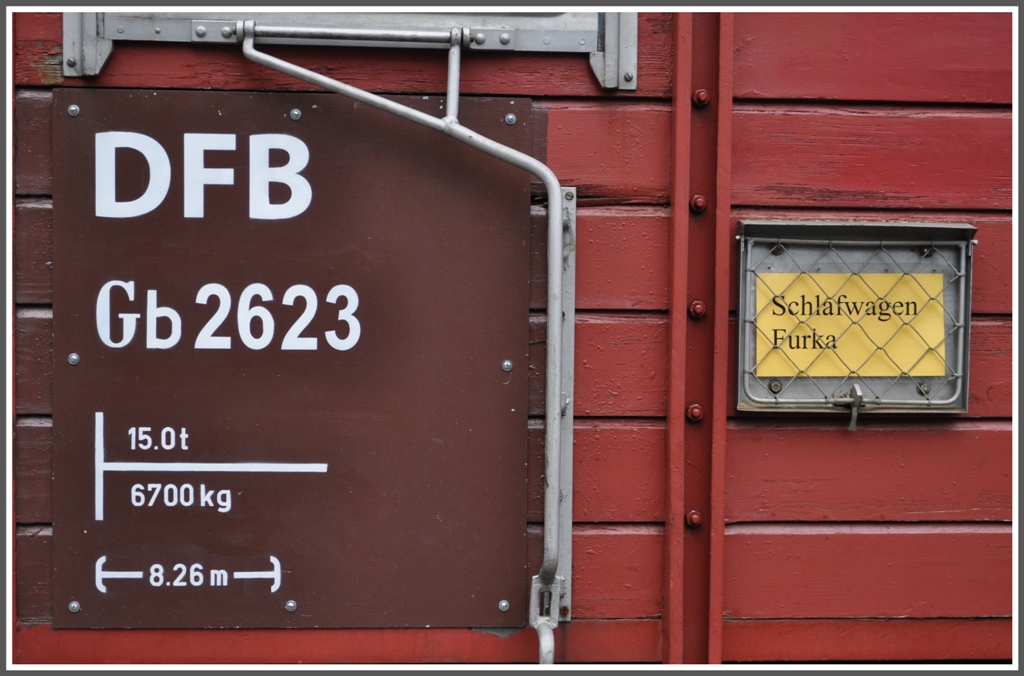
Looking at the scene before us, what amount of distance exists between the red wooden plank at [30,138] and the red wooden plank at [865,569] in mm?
1604

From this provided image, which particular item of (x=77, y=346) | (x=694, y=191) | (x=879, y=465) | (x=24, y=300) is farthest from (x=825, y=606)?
(x=24, y=300)

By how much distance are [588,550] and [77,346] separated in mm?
1125

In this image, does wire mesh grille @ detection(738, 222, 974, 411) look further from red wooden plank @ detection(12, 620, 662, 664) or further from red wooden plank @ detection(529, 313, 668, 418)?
red wooden plank @ detection(12, 620, 662, 664)

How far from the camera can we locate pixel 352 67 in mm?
1424

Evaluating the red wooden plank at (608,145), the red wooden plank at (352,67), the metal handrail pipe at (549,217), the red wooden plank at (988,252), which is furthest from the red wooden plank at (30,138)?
the red wooden plank at (988,252)

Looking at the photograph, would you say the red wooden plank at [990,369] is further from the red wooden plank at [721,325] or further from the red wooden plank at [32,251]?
the red wooden plank at [32,251]

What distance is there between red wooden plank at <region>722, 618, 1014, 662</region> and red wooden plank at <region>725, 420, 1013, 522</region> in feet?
0.77

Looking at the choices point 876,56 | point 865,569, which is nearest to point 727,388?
point 865,569

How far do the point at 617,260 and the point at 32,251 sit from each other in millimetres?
1192

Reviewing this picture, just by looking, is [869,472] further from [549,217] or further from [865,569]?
[549,217]

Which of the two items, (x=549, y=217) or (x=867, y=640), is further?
(x=867, y=640)

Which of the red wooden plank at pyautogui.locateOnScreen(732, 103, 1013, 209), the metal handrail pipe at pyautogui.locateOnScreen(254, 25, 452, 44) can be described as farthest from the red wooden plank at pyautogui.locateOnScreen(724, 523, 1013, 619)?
→ the metal handrail pipe at pyautogui.locateOnScreen(254, 25, 452, 44)

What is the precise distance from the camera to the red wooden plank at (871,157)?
4.75 feet

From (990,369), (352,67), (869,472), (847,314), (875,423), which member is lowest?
(869,472)
